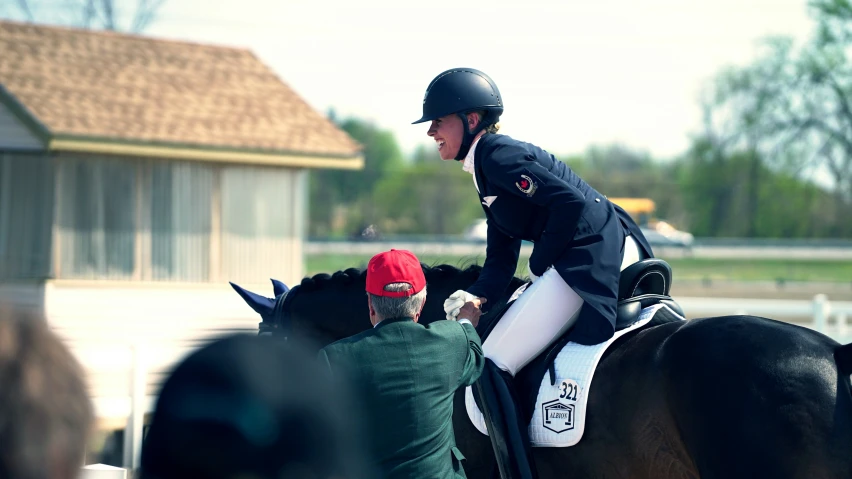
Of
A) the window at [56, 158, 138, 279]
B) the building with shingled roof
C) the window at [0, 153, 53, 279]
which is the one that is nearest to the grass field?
the building with shingled roof

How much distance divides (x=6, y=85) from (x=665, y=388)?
14.2 metres

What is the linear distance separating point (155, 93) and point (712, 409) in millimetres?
15275

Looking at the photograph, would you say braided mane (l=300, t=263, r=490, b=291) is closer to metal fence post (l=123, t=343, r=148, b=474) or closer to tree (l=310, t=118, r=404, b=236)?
metal fence post (l=123, t=343, r=148, b=474)

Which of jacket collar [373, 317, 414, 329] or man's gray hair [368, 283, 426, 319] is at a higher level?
man's gray hair [368, 283, 426, 319]

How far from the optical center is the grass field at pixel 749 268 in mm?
34438

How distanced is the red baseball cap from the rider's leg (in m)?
0.87

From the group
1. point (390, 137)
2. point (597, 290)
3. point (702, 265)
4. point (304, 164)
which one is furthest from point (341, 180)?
point (597, 290)

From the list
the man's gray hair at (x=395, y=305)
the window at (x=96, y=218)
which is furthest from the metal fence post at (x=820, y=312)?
the man's gray hair at (x=395, y=305)

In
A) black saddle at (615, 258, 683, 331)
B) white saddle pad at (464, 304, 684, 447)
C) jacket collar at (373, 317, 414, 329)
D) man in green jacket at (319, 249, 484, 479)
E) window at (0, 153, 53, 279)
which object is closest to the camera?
man in green jacket at (319, 249, 484, 479)

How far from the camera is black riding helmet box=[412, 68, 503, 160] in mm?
4320

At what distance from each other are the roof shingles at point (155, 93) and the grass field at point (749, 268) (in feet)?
42.4

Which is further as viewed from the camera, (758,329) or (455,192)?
(455,192)

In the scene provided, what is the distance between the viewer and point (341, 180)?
272 ft

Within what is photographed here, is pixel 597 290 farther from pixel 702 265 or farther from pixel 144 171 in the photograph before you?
pixel 702 265
